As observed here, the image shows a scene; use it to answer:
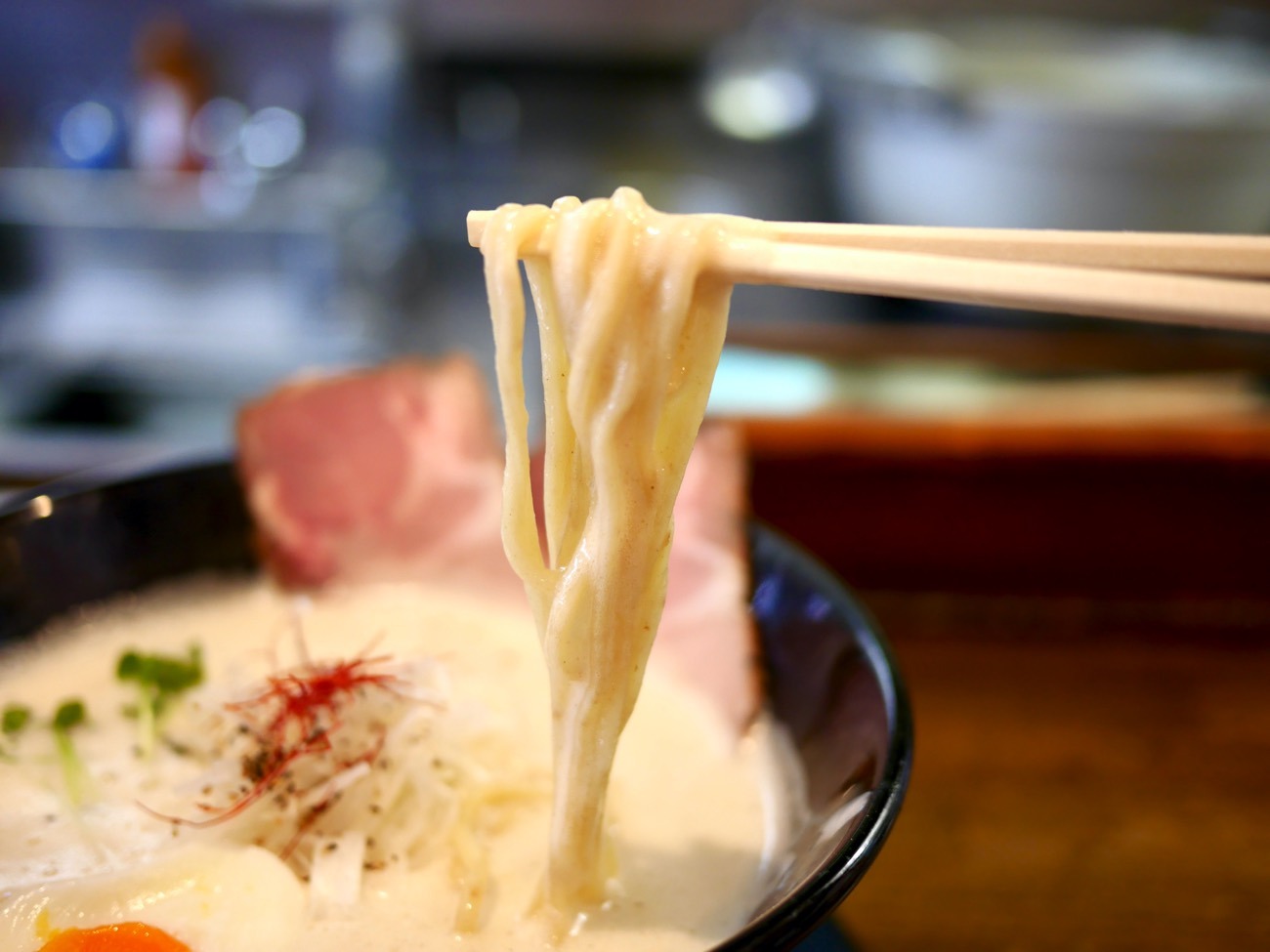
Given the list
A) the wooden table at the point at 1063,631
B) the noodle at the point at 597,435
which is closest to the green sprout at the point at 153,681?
the noodle at the point at 597,435

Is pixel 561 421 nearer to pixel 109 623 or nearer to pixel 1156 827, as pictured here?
pixel 109 623

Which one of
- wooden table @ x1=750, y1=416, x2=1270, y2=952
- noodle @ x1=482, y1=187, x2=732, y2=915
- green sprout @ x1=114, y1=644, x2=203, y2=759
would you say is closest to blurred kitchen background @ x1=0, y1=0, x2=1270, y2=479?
wooden table @ x1=750, y1=416, x2=1270, y2=952

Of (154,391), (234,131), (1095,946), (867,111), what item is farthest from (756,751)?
(234,131)

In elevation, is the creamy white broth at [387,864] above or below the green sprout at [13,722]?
below

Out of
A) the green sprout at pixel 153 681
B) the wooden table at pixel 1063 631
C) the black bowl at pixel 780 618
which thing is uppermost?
the black bowl at pixel 780 618

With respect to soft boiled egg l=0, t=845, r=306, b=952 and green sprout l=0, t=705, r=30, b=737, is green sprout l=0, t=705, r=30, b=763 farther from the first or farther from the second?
soft boiled egg l=0, t=845, r=306, b=952

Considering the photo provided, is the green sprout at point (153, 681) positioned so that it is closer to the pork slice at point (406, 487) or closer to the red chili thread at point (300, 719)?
the red chili thread at point (300, 719)
